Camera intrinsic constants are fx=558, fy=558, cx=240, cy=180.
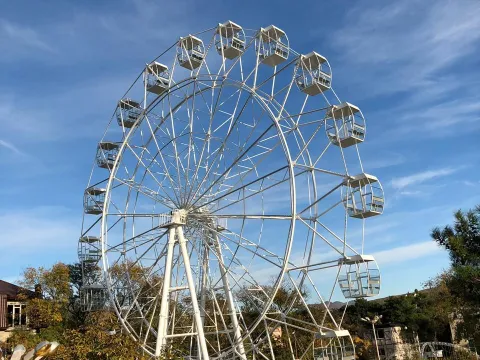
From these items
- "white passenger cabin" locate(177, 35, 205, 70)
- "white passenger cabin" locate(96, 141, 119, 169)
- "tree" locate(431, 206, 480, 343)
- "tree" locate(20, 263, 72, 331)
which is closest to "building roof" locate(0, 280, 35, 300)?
"tree" locate(20, 263, 72, 331)

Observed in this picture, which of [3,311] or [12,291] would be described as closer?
[3,311]

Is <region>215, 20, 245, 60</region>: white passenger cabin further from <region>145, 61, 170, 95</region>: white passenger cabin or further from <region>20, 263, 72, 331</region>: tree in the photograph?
<region>20, 263, 72, 331</region>: tree

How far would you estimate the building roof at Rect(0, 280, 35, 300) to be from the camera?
141ft

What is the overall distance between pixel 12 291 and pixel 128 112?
921 inches

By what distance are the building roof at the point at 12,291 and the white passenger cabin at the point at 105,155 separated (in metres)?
18.1

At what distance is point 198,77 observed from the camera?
83.1 ft

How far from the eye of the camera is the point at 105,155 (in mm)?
30625

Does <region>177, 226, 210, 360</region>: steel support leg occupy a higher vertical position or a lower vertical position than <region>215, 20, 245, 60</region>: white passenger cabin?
lower

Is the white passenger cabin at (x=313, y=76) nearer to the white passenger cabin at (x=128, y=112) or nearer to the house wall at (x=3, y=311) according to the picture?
the white passenger cabin at (x=128, y=112)

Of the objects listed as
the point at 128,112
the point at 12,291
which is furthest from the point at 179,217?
the point at 12,291

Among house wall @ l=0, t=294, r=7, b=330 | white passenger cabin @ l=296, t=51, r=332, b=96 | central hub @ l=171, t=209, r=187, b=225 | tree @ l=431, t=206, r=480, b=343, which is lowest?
tree @ l=431, t=206, r=480, b=343

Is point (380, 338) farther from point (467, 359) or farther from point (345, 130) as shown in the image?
point (345, 130)

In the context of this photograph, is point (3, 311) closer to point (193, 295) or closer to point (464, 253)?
point (193, 295)

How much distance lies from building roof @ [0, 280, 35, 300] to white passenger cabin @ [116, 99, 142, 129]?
21.0m
